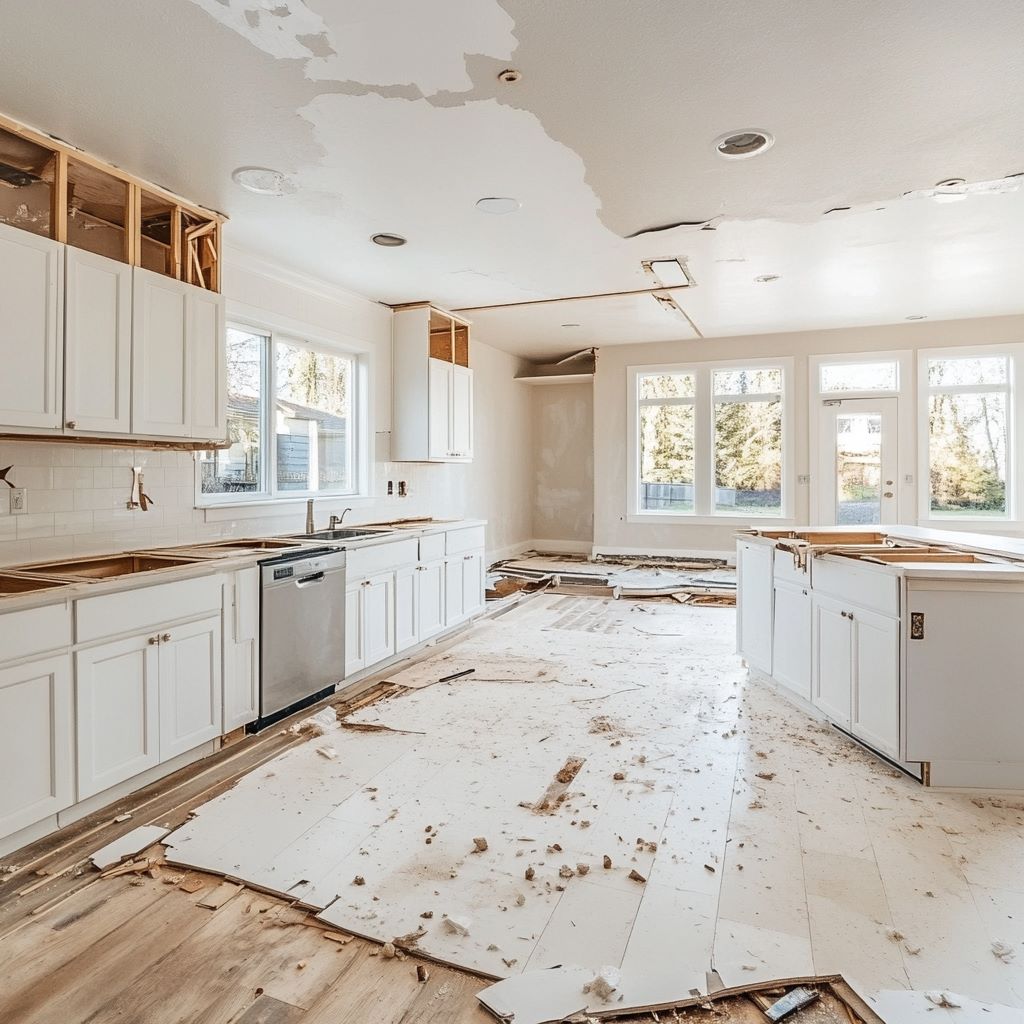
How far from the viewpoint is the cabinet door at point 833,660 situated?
3191 mm

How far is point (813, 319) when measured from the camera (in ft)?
23.2

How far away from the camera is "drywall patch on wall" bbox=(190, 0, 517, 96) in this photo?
2.13 meters

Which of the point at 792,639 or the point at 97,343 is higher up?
the point at 97,343

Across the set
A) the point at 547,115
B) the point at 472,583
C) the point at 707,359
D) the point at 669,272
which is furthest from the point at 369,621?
the point at 707,359

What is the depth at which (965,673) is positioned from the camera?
2.74 meters

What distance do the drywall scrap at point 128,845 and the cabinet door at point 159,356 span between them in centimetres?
175

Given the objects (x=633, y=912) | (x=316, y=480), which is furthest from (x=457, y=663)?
(x=633, y=912)

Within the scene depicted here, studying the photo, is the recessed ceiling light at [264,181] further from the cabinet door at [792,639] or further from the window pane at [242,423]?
the cabinet door at [792,639]

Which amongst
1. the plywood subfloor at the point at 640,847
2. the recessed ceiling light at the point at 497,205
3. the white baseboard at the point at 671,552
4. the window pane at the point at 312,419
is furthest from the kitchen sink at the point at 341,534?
the white baseboard at the point at 671,552

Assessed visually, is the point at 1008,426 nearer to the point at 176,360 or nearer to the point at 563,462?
the point at 563,462

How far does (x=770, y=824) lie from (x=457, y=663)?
101 inches

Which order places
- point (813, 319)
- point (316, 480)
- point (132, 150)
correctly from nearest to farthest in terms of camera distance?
point (132, 150) → point (316, 480) → point (813, 319)

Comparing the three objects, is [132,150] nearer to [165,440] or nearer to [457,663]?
[165,440]

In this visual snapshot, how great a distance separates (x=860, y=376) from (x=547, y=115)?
6167mm
